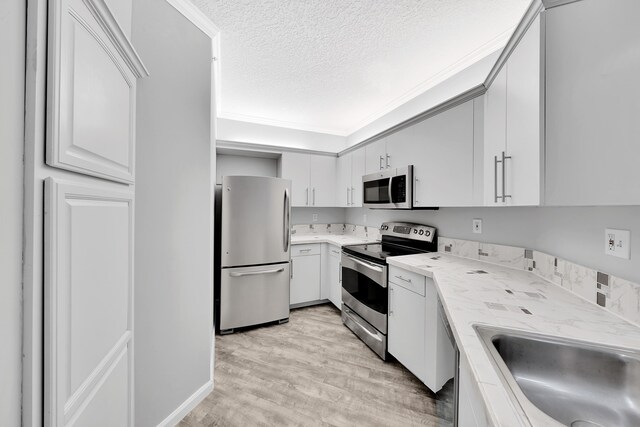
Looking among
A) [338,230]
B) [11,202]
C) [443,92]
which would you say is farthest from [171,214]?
[338,230]

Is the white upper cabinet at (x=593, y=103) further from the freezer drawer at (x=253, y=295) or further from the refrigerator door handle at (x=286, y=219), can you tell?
the freezer drawer at (x=253, y=295)

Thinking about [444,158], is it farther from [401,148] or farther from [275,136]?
[275,136]

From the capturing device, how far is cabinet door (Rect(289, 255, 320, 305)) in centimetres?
304

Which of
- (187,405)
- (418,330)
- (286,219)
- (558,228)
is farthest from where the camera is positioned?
(286,219)

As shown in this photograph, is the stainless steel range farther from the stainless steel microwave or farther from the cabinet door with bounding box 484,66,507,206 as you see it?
the cabinet door with bounding box 484,66,507,206

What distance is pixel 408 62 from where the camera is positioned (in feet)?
6.86

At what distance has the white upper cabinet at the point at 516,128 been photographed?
105 centimetres

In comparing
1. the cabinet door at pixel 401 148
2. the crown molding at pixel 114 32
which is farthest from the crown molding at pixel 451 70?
the crown molding at pixel 114 32

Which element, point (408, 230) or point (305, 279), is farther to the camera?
point (305, 279)

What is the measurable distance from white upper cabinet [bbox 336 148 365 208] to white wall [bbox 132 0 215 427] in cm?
181

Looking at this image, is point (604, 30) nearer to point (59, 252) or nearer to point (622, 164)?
point (622, 164)

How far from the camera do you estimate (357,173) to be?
306cm

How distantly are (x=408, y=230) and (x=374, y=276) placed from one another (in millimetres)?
701

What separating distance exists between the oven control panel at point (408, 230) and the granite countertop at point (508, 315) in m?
0.72
